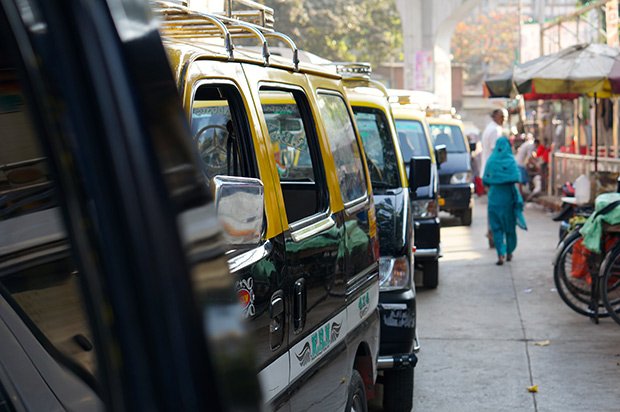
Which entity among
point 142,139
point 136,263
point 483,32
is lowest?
point 483,32

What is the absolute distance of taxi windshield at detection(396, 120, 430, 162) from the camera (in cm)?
1295

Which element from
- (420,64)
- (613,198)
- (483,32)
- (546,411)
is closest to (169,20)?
(546,411)

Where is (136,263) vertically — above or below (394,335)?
above

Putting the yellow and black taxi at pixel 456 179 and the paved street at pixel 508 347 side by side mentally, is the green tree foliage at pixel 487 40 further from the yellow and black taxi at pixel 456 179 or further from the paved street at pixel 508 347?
the paved street at pixel 508 347

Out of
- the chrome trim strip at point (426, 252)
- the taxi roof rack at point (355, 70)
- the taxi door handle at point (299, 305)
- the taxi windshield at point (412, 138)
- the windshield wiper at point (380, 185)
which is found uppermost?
the taxi roof rack at point (355, 70)

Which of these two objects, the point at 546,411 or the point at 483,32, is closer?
the point at 546,411

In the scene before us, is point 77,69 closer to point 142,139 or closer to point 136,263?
point 142,139

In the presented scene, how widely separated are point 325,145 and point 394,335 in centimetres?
228

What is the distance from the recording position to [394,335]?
633 cm

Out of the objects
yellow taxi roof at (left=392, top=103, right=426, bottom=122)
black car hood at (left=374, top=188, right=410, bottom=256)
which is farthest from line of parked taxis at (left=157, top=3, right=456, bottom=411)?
yellow taxi roof at (left=392, top=103, right=426, bottom=122)

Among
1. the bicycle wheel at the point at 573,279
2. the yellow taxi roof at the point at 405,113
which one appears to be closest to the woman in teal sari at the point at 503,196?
the yellow taxi roof at the point at 405,113

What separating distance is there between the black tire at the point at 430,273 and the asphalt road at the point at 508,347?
0.12m

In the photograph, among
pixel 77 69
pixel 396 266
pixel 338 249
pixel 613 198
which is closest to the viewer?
pixel 77 69

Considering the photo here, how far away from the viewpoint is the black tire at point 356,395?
14.2ft
